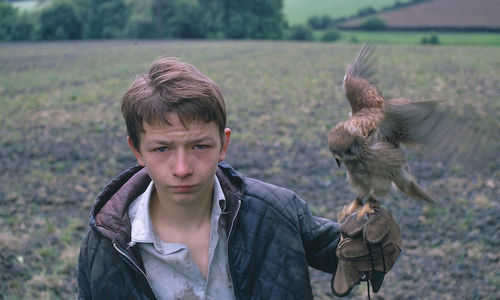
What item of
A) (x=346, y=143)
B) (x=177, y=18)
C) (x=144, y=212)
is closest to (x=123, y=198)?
(x=144, y=212)

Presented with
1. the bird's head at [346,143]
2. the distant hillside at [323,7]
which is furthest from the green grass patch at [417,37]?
the distant hillside at [323,7]

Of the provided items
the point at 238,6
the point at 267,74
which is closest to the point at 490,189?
the point at 267,74

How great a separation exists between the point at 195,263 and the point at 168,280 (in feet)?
0.48

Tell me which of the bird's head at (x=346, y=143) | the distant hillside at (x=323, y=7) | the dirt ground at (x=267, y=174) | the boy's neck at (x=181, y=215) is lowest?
the dirt ground at (x=267, y=174)

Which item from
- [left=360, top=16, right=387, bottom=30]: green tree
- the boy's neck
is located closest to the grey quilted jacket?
the boy's neck

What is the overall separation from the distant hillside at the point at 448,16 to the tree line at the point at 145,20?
11502mm

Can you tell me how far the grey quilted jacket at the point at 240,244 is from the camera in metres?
1.99

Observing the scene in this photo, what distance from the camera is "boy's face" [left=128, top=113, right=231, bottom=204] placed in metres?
1.93

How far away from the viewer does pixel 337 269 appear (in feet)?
7.71

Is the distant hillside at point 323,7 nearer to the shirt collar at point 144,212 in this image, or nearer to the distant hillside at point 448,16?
the distant hillside at point 448,16

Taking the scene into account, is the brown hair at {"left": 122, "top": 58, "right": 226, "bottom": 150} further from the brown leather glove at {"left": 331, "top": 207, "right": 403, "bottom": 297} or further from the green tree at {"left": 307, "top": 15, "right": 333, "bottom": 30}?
the green tree at {"left": 307, "top": 15, "right": 333, "bottom": 30}

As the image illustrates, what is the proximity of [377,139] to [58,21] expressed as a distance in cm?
2873

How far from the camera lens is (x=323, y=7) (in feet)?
150

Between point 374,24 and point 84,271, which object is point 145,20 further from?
point 84,271
